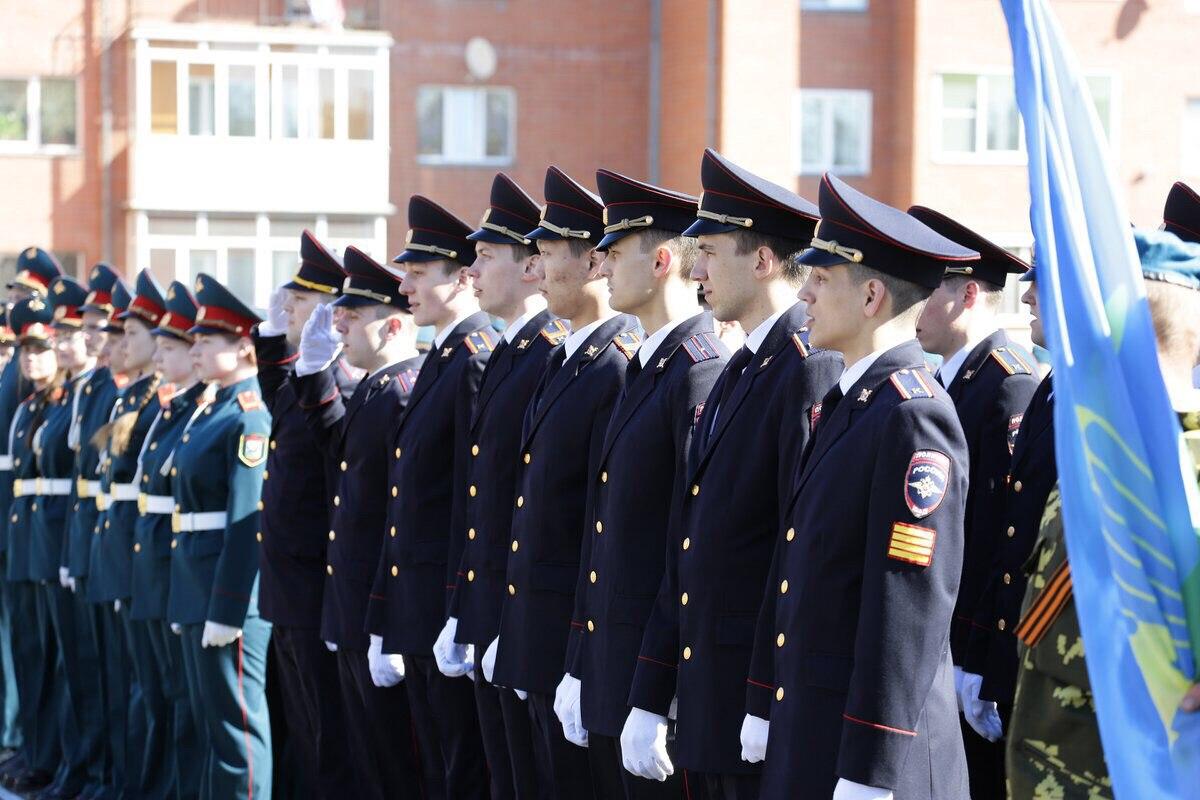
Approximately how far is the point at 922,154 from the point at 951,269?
2651 centimetres

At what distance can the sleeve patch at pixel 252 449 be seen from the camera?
25.4 ft

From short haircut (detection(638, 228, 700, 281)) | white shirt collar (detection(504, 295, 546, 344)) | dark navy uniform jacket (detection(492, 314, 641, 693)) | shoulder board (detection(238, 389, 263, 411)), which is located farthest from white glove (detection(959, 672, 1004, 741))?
shoulder board (detection(238, 389, 263, 411))

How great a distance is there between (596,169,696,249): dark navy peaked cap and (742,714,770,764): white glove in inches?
63.2

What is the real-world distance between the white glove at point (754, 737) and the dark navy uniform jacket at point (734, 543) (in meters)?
0.18

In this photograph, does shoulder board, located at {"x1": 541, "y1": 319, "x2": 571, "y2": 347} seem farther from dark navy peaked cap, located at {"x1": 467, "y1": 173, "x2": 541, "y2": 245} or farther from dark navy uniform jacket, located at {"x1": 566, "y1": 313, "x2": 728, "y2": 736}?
dark navy uniform jacket, located at {"x1": 566, "y1": 313, "x2": 728, "y2": 736}

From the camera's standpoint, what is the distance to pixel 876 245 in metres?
4.18

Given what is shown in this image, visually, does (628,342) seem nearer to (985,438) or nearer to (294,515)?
(985,438)

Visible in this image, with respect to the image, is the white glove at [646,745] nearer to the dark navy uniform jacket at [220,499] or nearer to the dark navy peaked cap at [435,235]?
the dark navy peaked cap at [435,235]

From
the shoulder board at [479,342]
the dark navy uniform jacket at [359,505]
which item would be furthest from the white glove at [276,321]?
the shoulder board at [479,342]

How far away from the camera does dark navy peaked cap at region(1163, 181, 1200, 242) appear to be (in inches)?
203

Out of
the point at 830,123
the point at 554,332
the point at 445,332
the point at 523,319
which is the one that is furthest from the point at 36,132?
the point at 554,332

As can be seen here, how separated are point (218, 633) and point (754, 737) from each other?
12.4 feet

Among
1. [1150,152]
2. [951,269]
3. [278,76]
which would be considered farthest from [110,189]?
[951,269]

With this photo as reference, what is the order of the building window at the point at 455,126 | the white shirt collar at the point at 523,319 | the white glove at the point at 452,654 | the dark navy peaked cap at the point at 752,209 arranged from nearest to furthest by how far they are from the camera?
the dark navy peaked cap at the point at 752,209 → the white glove at the point at 452,654 → the white shirt collar at the point at 523,319 → the building window at the point at 455,126
